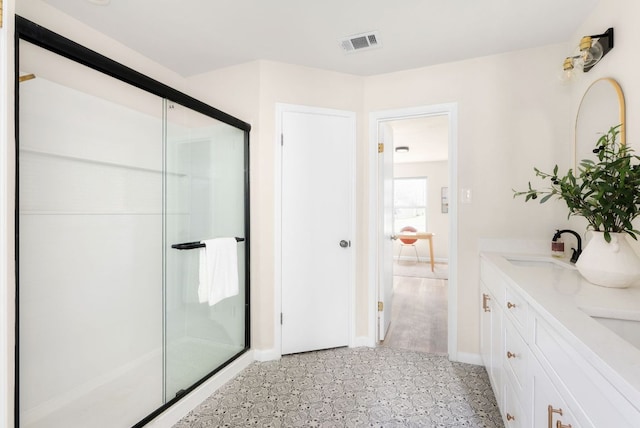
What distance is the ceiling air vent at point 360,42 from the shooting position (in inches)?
83.6

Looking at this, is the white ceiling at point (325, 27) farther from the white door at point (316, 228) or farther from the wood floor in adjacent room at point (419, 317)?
the wood floor in adjacent room at point (419, 317)

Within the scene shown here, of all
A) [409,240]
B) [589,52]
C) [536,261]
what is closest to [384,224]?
[536,261]

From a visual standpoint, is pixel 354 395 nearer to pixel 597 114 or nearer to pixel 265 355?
pixel 265 355

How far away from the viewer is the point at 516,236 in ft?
7.69

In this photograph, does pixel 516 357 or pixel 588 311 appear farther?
pixel 516 357

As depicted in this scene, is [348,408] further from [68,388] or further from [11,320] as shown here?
[11,320]

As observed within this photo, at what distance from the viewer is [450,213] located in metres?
2.51

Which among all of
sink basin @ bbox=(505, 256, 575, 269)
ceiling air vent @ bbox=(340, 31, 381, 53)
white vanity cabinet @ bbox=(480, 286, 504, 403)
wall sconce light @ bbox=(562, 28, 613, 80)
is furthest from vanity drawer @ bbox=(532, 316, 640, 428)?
ceiling air vent @ bbox=(340, 31, 381, 53)

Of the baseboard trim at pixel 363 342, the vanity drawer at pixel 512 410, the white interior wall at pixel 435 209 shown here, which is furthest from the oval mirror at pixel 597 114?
the white interior wall at pixel 435 209

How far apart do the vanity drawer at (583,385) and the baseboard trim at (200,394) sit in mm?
1843

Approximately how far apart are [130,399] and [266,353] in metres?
0.98

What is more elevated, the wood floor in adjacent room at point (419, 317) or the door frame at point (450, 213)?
the door frame at point (450, 213)

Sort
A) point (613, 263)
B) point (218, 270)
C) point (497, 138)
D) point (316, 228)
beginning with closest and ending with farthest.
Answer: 1. point (613, 263)
2. point (218, 270)
3. point (497, 138)
4. point (316, 228)

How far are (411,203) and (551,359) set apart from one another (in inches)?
258
